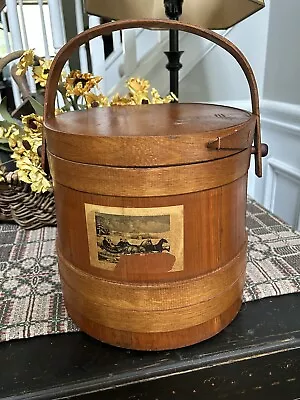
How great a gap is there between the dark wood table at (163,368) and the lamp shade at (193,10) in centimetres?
75

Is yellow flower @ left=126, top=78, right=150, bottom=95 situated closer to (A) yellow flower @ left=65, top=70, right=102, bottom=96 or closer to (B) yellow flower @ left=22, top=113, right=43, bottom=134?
(A) yellow flower @ left=65, top=70, right=102, bottom=96

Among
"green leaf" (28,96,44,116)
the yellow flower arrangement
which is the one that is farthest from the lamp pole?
"green leaf" (28,96,44,116)

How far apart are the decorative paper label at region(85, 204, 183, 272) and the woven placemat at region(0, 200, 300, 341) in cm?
17

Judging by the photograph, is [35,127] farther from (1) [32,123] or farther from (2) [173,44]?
(2) [173,44]

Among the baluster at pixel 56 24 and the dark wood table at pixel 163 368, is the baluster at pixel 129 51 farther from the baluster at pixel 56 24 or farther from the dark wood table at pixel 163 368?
the dark wood table at pixel 163 368

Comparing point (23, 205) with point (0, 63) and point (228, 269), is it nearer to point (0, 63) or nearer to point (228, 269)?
point (0, 63)

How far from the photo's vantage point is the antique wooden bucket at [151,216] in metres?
0.41

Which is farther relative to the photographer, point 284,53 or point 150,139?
point 284,53

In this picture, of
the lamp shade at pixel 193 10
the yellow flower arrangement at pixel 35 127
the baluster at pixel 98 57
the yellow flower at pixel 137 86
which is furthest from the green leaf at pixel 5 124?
the baluster at pixel 98 57

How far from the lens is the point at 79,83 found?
0.72m

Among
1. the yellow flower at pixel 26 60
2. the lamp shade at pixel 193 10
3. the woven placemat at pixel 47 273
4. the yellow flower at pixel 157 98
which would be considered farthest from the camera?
the lamp shade at pixel 193 10

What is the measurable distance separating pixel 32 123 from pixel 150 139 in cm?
39

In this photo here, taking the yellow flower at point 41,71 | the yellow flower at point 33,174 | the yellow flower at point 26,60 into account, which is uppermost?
the yellow flower at point 26,60

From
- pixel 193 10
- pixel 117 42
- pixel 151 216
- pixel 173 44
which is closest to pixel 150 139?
pixel 151 216
